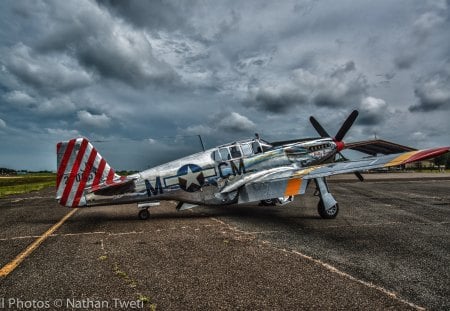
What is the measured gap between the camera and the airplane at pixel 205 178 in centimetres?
984

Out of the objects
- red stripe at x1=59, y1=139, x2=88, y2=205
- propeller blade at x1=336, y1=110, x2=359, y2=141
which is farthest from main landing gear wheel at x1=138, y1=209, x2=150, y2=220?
propeller blade at x1=336, y1=110, x2=359, y2=141

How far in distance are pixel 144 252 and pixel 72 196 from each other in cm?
533

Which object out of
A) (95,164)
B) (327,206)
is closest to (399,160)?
(327,206)

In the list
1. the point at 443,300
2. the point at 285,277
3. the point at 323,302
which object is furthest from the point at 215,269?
the point at 443,300

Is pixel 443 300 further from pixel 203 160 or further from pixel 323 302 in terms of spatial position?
pixel 203 160

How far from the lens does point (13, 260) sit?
5.81 metres

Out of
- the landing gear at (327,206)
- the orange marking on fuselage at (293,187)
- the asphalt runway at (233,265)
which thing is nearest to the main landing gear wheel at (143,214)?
the asphalt runway at (233,265)

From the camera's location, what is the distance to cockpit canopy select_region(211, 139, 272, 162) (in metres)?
11.3

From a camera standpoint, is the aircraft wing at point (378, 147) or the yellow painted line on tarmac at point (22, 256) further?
the aircraft wing at point (378, 147)

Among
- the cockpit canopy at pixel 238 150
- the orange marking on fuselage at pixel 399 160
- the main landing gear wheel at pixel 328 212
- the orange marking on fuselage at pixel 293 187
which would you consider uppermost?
the cockpit canopy at pixel 238 150

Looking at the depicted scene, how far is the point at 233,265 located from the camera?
5316mm

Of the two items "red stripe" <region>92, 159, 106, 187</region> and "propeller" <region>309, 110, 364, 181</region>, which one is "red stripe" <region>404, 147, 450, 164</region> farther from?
"red stripe" <region>92, 159, 106, 187</region>

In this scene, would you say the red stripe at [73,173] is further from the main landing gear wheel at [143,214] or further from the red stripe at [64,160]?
the main landing gear wheel at [143,214]

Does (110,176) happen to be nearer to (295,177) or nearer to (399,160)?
(295,177)
